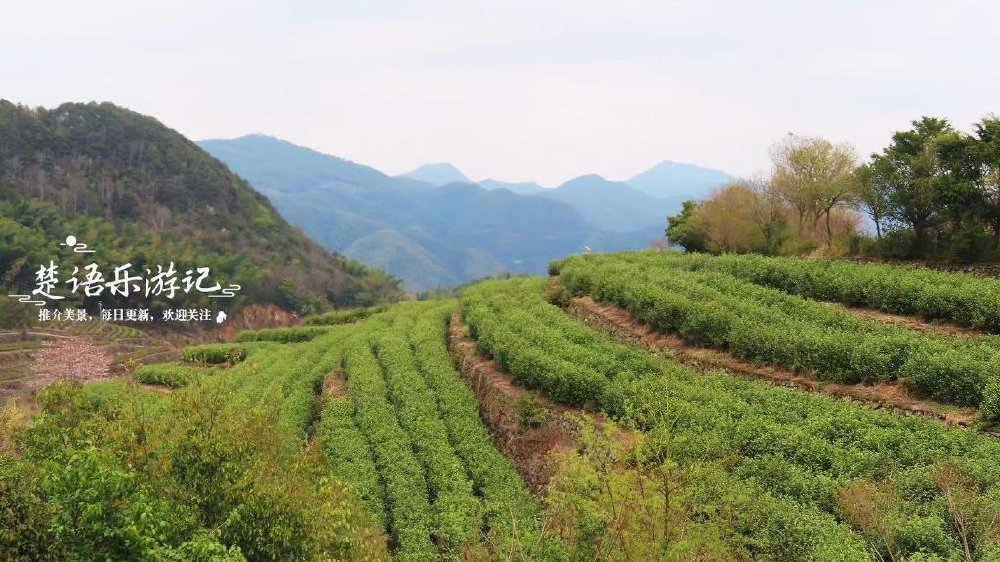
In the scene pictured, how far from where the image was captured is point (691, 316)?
20328mm

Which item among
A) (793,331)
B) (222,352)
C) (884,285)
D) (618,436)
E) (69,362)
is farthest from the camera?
(69,362)

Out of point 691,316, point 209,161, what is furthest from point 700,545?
point 209,161

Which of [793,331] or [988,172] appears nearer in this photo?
[793,331]

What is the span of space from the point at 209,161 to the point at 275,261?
91.2 feet

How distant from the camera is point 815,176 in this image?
92.4 ft

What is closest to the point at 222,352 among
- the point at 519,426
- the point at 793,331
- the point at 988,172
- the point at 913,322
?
the point at 519,426

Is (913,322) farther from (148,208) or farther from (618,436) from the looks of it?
(148,208)

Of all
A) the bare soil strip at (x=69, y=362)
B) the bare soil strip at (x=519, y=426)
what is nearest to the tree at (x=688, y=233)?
the bare soil strip at (x=519, y=426)

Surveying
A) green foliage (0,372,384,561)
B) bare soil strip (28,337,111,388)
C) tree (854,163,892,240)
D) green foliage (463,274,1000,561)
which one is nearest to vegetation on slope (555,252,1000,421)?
green foliage (463,274,1000,561)

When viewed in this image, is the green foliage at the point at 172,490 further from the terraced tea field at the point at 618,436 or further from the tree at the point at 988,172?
the tree at the point at 988,172

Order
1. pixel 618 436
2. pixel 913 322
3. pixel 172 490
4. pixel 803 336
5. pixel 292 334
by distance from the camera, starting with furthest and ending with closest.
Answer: pixel 292 334
pixel 913 322
pixel 803 336
pixel 618 436
pixel 172 490

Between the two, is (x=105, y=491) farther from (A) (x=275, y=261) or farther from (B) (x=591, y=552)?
(A) (x=275, y=261)

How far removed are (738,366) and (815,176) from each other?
45.8 feet

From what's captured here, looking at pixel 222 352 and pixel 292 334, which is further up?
pixel 292 334
